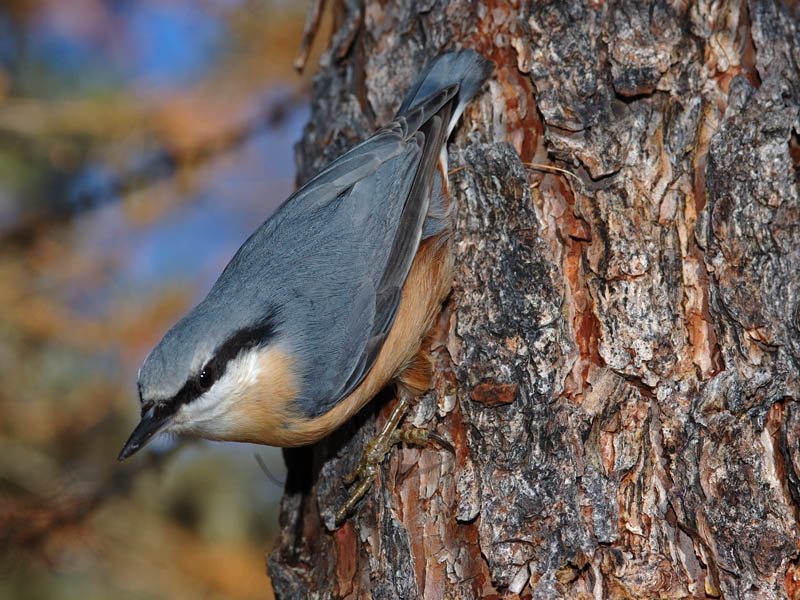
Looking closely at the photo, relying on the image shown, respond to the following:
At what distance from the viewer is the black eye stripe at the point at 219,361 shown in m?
2.12

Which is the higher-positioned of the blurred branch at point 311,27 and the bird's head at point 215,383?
the blurred branch at point 311,27

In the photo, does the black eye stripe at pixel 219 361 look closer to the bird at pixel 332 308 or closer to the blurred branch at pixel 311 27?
the bird at pixel 332 308

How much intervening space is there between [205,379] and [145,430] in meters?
0.22

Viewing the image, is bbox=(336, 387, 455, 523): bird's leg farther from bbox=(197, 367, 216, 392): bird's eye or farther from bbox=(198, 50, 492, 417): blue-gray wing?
bbox=(197, 367, 216, 392): bird's eye

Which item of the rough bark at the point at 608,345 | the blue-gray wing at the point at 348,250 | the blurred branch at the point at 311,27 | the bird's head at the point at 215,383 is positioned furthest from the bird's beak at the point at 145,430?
the blurred branch at the point at 311,27

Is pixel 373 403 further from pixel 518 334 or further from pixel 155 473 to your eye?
pixel 155 473

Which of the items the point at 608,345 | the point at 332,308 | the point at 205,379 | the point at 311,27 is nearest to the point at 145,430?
the point at 205,379

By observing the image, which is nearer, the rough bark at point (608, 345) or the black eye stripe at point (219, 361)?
the rough bark at point (608, 345)

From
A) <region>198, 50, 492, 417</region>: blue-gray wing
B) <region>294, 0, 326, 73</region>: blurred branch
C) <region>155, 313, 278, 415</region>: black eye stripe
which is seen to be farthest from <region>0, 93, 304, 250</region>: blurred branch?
<region>155, 313, 278, 415</region>: black eye stripe

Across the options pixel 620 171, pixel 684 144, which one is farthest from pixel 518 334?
pixel 684 144

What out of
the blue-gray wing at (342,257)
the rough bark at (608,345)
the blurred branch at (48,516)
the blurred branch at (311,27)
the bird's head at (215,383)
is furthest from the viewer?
the blurred branch at (311,27)

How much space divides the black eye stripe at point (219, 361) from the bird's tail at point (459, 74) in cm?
96

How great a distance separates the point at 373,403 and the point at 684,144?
130cm

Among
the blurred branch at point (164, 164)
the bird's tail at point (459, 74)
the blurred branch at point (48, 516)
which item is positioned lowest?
the blurred branch at point (48, 516)
